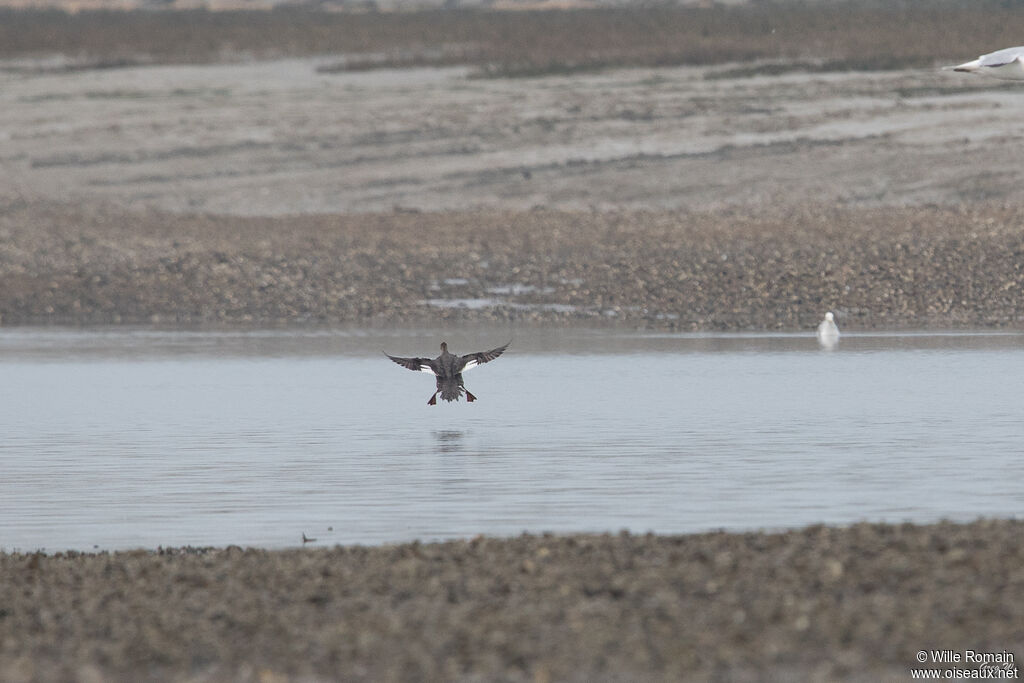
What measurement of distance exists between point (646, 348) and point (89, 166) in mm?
28645

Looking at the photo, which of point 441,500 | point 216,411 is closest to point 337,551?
point 441,500

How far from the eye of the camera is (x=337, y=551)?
11961mm

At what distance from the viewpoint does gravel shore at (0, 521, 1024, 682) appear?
866 cm

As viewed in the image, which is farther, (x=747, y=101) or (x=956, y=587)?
(x=747, y=101)

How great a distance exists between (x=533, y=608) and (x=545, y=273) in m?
29.6

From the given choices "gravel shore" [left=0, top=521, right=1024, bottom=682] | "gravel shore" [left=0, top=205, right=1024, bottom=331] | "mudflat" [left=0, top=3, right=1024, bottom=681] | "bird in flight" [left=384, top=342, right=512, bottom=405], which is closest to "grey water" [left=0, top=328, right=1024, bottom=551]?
"bird in flight" [left=384, top=342, right=512, bottom=405]

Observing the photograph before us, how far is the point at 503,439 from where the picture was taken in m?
19.3

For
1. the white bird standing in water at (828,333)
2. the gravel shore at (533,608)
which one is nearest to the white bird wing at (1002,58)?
the gravel shore at (533,608)

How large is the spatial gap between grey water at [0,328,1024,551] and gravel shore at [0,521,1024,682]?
4.80ft

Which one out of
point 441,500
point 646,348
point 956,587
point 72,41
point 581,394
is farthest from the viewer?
point 72,41

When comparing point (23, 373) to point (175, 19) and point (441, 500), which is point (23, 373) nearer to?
point (441, 500)

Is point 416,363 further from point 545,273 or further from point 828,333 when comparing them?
point 545,273

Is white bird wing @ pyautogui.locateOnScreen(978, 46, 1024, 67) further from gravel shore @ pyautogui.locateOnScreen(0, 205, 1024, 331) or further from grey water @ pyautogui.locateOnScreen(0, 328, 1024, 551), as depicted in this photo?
gravel shore @ pyautogui.locateOnScreen(0, 205, 1024, 331)

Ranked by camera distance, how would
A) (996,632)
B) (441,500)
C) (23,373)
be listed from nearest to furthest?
(996,632), (441,500), (23,373)
